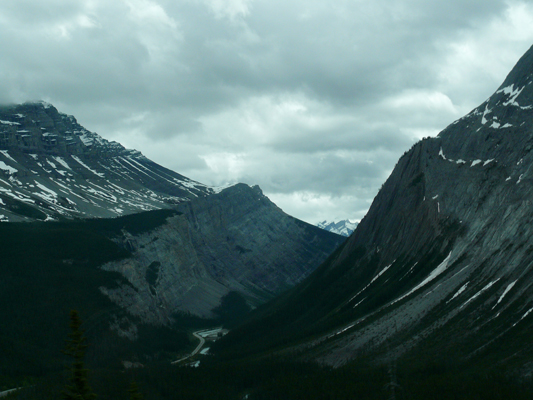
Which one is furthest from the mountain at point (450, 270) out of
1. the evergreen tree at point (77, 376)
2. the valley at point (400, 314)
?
the evergreen tree at point (77, 376)

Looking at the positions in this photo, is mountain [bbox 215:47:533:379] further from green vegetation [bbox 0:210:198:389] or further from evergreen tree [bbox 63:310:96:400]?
evergreen tree [bbox 63:310:96:400]

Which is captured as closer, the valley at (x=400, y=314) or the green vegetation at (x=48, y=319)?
the valley at (x=400, y=314)

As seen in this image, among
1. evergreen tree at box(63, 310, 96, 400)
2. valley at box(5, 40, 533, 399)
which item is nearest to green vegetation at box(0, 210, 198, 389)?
valley at box(5, 40, 533, 399)

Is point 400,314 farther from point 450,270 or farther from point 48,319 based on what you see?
point 48,319

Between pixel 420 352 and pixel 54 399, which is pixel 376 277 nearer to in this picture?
pixel 420 352

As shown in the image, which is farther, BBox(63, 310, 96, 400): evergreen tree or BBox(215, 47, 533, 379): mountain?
BBox(215, 47, 533, 379): mountain

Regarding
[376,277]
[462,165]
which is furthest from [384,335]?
[462,165]

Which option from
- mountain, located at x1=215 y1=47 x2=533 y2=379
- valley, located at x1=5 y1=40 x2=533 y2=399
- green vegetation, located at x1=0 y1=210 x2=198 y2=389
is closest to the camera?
valley, located at x1=5 y1=40 x2=533 y2=399

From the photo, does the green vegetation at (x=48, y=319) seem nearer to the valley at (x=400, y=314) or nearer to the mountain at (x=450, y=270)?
the valley at (x=400, y=314)

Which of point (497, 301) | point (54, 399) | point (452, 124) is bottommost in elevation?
point (54, 399)
